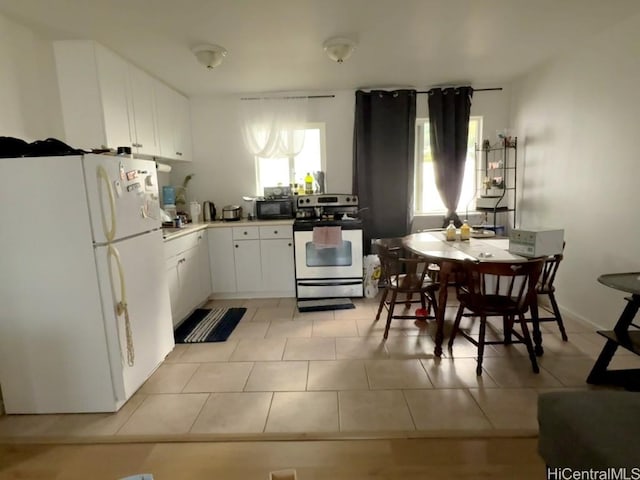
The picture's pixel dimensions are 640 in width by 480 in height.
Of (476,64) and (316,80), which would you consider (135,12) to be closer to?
(316,80)

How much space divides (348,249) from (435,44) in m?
2.06

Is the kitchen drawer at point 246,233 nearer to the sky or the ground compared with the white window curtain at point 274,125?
nearer to the ground

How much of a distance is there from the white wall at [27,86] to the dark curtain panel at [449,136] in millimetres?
3613

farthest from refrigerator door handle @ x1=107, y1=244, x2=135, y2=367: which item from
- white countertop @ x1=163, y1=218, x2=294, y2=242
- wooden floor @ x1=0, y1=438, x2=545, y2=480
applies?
white countertop @ x1=163, y1=218, x2=294, y2=242

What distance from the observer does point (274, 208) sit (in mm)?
4215

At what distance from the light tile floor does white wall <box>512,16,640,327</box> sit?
473 millimetres

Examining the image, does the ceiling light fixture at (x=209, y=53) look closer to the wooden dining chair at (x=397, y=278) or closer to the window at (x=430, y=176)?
the wooden dining chair at (x=397, y=278)

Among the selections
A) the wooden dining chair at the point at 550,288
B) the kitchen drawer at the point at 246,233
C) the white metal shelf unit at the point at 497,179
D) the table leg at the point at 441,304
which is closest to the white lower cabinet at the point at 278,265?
the kitchen drawer at the point at 246,233

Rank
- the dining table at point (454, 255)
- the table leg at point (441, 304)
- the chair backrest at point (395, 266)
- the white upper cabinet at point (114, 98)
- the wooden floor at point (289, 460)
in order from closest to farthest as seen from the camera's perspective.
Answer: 1. the wooden floor at point (289, 460)
2. the dining table at point (454, 255)
3. the table leg at point (441, 304)
4. the white upper cabinet at point (114, 98)
5. the chair backrest at point (395, 266)

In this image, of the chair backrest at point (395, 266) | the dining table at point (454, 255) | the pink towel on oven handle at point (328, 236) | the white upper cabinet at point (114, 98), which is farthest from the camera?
the pink towel on oven handle at point (328, 236)

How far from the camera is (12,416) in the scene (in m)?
2.12

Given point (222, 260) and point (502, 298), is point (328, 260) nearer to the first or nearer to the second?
point (222, 260)

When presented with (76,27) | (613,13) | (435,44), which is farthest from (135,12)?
(613,13)

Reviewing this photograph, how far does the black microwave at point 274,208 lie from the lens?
4.21 metres
